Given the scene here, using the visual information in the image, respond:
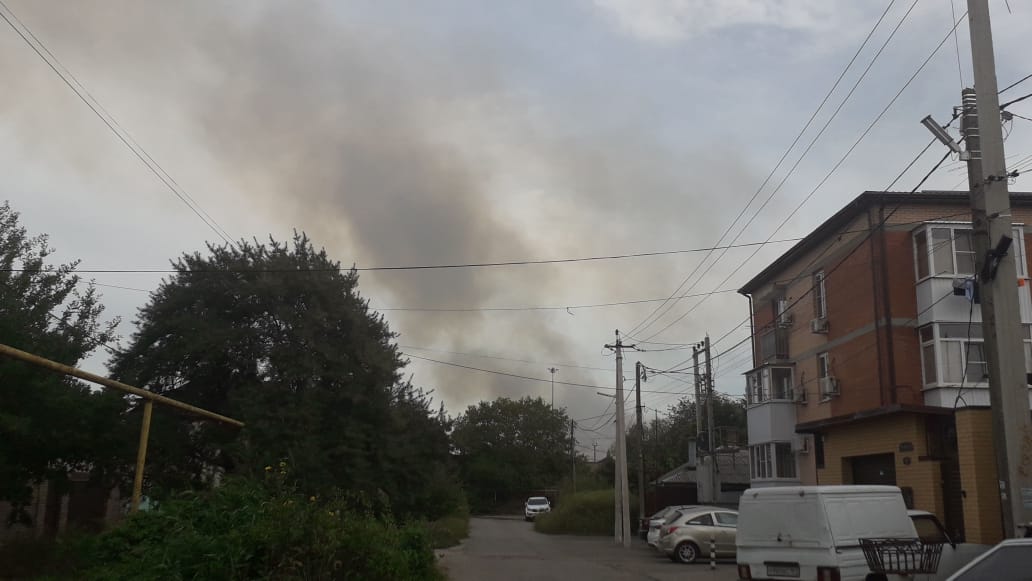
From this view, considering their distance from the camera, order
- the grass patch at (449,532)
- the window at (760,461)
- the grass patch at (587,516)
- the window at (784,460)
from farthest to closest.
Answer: the grass patch at (587,516) → the window at (760,461) → the window at (784,460) → the grass patch at (449,532)

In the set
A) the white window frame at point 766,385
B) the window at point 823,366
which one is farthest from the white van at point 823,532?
the white window frame at point 766,385

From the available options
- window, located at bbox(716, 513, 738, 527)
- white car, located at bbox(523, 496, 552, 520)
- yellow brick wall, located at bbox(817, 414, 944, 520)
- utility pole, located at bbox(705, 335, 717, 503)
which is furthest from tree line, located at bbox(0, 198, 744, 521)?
white car, located at bbox(523, 496, 552, 520)

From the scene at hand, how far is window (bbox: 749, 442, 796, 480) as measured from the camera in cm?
3391

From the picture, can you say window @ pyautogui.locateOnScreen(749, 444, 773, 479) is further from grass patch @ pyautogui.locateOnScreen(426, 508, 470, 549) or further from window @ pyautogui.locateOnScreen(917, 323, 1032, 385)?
grass patch @ pyautogui.locateOnScreen(426, 508, 470, 549)

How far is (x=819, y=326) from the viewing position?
32188 millimetres

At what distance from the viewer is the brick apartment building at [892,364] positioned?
2253cm

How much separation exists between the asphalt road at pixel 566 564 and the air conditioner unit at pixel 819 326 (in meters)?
10.2

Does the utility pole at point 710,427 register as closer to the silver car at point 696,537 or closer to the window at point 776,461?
the window at point 776,461

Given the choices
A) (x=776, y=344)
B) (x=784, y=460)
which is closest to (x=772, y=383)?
(x=776, y=344)

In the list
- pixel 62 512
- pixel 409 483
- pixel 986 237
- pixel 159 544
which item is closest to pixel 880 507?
pixel 986 237

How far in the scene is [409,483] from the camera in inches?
963

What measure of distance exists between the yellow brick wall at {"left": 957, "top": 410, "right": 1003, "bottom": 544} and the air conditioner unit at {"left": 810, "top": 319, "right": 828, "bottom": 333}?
1176 centimetres

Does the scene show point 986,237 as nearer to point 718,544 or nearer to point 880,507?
point 880,507

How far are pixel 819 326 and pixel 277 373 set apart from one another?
20.2m
